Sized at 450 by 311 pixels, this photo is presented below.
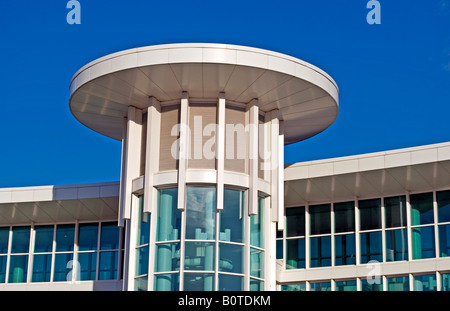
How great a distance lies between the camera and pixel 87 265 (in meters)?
32.6

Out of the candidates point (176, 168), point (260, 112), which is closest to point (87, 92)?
point (176, 168)

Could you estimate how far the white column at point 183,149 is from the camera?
83.0 ft

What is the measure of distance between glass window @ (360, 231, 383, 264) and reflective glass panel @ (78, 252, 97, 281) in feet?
34.1

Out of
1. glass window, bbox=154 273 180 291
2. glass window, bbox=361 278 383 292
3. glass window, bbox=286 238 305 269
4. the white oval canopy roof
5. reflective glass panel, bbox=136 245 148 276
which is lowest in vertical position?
glass window, bbox=154 273 180 291

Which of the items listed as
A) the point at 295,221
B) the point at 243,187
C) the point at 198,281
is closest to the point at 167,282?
the point at 198,281

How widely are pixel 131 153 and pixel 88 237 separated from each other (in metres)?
7.61

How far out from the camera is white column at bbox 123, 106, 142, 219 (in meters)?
26.7

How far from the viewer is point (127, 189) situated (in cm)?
2678

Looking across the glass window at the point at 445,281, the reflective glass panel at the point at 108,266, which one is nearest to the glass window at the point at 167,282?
the reflective glass panel at the point at 108,266

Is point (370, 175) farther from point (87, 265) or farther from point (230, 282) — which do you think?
point (87, 265)

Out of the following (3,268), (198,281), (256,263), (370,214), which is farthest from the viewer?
(3,268)

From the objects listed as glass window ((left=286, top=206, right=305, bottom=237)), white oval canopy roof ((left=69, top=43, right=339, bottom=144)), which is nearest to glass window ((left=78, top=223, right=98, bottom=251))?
white oval canopy roof ((left=69, top=43, right=339, bottom=144))

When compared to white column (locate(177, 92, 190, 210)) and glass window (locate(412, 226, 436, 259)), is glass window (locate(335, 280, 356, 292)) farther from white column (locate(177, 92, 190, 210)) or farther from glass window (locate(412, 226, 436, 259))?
white column (locate(177, 92, 190, 210))

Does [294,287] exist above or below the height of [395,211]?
below
